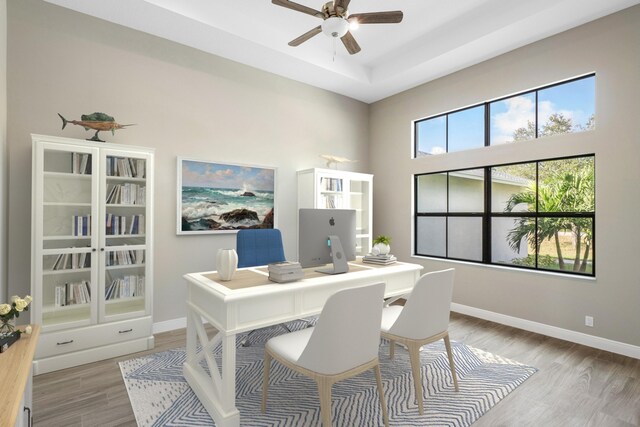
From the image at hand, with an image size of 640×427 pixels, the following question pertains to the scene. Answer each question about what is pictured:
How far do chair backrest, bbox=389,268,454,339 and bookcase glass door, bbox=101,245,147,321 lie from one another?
2.41 m

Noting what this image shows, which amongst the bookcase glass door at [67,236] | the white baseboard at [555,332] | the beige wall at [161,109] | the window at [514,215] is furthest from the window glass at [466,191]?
the bookcase glass door at [67,236]

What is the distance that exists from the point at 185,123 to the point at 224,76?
802mm

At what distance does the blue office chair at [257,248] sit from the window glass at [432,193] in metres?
2.52

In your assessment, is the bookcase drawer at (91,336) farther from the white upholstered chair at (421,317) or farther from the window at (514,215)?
the window at (514,215)

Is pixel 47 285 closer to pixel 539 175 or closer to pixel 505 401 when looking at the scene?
pixel 505 401

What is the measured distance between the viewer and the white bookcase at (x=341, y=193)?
440 cm

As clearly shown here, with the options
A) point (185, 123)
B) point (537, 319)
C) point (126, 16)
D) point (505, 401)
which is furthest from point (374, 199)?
point (126, 16)

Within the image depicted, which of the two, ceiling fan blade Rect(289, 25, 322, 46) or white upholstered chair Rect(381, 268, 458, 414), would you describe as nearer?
white upholstered chair Rect(381, 268, 458, 414)

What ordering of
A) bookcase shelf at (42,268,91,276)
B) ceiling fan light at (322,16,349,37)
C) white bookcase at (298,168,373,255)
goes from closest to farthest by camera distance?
ceiling fan light at (322,16,349,37), bookcase shelf at (42,268,91,276), white bookcase at (298,168,373,255)

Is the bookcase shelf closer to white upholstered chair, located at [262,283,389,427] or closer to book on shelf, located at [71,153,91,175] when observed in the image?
book on shelf, located at [71,153,91,175]

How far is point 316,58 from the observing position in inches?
163

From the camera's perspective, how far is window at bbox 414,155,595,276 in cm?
340

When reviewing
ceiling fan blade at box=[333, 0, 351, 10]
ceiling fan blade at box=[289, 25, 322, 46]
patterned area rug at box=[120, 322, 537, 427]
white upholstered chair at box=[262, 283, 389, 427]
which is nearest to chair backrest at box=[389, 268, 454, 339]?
white upholstered chair at box=[262, 283, 389, 427]

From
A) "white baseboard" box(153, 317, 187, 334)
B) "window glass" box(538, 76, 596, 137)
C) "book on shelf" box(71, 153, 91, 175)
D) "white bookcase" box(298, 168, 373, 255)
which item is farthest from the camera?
"white bookcase" box(298, 168, 373, 255)
